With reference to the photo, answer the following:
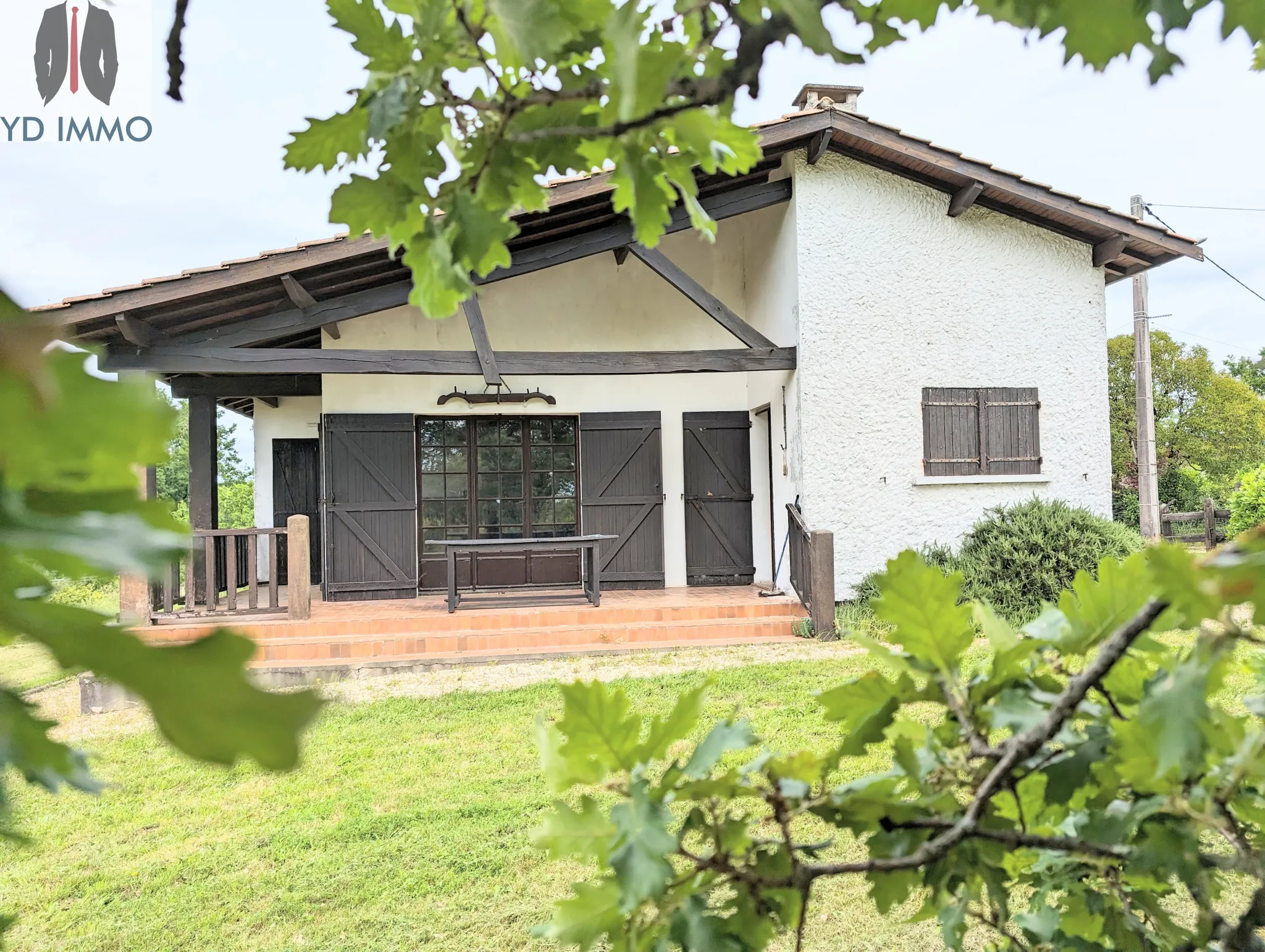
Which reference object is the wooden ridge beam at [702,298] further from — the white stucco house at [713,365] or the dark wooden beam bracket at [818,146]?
the dark wooden beam bracket at [818,146]

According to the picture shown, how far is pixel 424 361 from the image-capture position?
6852mm

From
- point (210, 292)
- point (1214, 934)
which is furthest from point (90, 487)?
point (210, 292)

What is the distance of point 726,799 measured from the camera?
0.59m

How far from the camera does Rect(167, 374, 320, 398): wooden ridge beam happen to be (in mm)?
7523

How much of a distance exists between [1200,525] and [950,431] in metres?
12.0

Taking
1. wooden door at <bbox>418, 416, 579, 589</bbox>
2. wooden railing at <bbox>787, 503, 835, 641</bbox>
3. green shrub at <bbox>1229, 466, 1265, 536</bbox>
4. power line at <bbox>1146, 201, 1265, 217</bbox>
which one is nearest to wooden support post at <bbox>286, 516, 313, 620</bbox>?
wooden door at <bbox>418, 416, 579, 589</bbox>

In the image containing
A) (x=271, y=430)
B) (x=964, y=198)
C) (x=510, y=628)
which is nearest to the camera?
(x=510, y=628)

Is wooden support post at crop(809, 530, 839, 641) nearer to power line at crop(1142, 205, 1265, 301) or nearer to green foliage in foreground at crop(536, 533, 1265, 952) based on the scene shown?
green foliage in foreground at crop(536, 533, 1265, 952)

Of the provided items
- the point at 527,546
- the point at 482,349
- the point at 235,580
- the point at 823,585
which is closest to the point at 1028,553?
the point at 823,585

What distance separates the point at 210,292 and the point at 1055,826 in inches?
278

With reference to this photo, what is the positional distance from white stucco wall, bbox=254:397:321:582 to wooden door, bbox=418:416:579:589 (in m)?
2.30

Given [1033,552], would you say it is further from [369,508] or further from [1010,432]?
[369,508]

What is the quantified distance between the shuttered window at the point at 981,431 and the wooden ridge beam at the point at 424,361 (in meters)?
1.57

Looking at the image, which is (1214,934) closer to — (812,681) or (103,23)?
(812,681)
